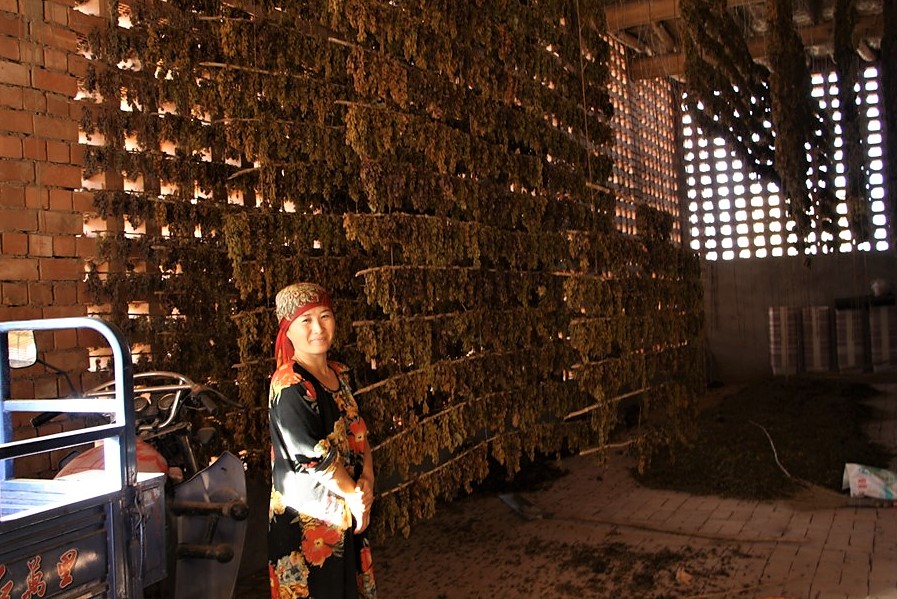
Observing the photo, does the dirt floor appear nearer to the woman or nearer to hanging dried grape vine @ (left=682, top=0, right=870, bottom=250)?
the woman

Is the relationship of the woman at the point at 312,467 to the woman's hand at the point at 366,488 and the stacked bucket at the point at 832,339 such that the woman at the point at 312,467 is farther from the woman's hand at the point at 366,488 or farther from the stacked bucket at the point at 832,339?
the stacked bucket at the point at 832,339

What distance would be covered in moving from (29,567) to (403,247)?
8.79 ft

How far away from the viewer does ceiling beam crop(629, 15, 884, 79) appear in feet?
32.2

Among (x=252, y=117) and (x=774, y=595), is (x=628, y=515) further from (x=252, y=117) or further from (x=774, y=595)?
(x=252, y=117)

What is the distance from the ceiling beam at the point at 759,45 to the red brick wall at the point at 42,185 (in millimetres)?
7772

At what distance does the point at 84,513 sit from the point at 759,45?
10681 millimetres

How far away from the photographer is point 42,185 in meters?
3.77

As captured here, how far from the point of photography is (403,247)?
4.38 m

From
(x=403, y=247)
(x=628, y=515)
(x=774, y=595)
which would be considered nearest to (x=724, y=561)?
(x=774, y=595)

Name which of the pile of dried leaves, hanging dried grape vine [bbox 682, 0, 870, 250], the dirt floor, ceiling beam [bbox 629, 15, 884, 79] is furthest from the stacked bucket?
ceiling beam [bbox 629, 15, 884, 79]

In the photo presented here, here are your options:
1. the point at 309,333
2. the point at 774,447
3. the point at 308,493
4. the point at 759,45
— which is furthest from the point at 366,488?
the point at 759,45

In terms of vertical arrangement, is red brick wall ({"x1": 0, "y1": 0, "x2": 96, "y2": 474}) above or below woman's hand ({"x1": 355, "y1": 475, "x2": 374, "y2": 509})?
above

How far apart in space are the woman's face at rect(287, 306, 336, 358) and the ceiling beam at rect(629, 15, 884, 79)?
785 centimetres

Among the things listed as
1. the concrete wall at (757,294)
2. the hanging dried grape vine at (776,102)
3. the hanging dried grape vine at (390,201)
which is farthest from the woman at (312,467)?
the concrete wall at (757,294)
